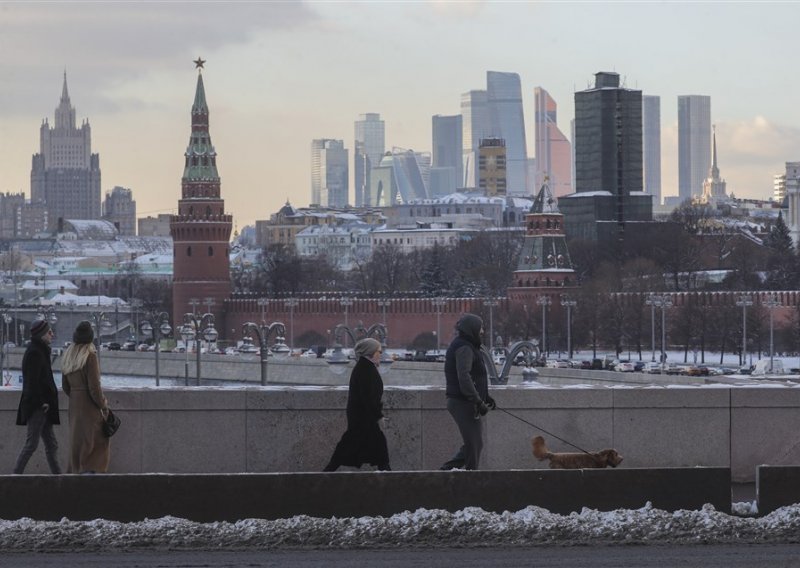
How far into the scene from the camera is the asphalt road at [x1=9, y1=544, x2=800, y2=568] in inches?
548

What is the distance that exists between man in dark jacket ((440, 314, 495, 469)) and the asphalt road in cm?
177

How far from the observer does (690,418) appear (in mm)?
17766

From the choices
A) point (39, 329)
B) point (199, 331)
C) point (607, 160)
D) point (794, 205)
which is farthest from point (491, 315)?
point (39, 329)

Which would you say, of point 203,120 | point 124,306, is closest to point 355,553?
point 203,120

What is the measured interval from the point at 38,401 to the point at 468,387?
10.5ft

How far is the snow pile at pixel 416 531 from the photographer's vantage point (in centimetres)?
1467

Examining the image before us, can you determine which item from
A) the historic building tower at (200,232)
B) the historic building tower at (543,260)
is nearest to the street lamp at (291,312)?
the historic building tower at (200,232)

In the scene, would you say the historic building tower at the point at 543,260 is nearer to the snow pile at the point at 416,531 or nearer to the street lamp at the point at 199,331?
the street lamp at the point at 199,331

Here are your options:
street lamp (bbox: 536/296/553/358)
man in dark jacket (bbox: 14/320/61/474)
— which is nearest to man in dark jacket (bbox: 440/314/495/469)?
man in dark jacket (bbox: 14/320/61/474)

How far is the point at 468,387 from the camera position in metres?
16.0

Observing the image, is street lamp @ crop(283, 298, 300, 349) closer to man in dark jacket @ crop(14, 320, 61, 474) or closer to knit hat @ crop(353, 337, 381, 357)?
man in dark jacket @ crop(14, 320, 61, 474)

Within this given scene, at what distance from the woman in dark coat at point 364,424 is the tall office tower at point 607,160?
123 metres

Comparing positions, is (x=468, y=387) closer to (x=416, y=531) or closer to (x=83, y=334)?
(x=416, y=531)

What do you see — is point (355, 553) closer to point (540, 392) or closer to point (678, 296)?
point (540, 392)
